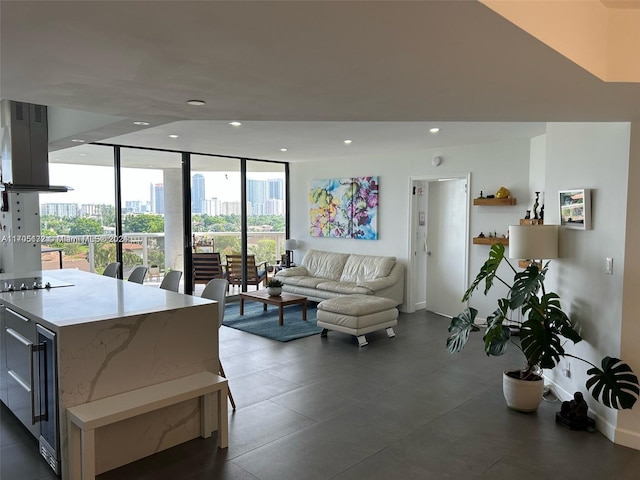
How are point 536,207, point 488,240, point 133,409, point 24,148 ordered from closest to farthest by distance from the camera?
point 133,409 → point 24,148 → point 536,207 → point 488,240

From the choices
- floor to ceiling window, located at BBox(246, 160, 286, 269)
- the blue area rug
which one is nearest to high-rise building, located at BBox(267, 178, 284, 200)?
floor to ceiling window, located at BBox(246, 160, 286, 269)

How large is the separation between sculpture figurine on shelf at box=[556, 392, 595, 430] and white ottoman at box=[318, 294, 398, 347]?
2404mm

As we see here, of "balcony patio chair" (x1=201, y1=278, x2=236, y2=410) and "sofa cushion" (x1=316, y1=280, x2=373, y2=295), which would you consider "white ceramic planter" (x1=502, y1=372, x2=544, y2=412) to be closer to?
"balcony patio chair" (x1=201, y1=278, x2=236, y2=410)

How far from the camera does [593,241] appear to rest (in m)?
3.43

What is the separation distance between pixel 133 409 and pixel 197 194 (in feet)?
17.7

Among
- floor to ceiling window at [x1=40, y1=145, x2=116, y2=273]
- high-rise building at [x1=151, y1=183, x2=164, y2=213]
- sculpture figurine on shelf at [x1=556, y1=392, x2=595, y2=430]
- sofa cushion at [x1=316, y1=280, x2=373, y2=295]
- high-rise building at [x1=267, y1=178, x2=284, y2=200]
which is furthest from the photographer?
high-rise building at [x1=267, y1=178, x2=284, y2=200]

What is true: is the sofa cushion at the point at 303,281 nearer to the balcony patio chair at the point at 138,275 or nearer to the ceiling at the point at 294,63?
the balcony patio chair at the point at 138,275

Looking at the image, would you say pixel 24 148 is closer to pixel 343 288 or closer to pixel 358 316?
pixel 358 316

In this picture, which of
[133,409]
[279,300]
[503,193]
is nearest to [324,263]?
[279,300]

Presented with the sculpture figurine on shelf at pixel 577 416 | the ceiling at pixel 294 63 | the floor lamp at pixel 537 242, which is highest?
the ceiling at pixel 294 63

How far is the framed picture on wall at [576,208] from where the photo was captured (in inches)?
134

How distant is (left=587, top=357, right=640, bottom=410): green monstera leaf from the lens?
3.03 meters

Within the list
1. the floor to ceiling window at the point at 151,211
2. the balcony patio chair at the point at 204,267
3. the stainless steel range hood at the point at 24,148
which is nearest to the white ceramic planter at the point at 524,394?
the stainless steel range hood at the point at 24,148

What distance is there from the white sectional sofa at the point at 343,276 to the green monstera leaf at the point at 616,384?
3.76 meters
